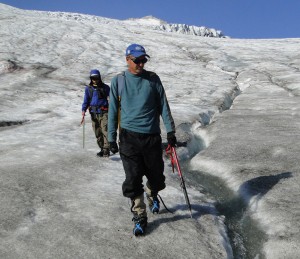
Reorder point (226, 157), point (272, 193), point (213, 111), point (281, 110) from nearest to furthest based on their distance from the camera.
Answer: point (272, 193) → point (226, 157) → point (281, 110) → point (213, 111)

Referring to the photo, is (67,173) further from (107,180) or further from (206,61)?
(206,61)

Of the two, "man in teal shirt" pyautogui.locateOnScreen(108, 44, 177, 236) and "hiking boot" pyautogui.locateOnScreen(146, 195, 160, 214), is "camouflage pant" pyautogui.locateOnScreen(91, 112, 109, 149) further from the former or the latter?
"man in teal shirt" pyautogui.locateOnScreen(108, 44, 177, 236)

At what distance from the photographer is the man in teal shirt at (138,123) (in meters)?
6.53

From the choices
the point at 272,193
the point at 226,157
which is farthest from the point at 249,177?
the point at 226,157

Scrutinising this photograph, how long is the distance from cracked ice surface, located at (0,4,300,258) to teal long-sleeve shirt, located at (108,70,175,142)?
195cm

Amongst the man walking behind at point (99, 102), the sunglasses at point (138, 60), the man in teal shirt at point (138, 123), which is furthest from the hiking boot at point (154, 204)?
the man walking behind at point (99, 102)

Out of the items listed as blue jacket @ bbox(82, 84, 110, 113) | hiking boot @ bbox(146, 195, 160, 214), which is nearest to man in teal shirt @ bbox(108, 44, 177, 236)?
hiking boot @ bbox(146, 195, 160, 214)

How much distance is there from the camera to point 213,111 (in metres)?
21.7

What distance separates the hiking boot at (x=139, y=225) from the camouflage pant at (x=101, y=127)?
5750mm

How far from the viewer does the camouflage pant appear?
483 inches

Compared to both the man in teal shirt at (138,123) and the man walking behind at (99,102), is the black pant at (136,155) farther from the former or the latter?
the man walking behind at (99,102)

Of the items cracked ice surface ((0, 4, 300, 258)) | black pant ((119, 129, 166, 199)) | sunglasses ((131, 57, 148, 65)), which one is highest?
sunglasses ((131, 57, 148, 65))

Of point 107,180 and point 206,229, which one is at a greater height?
point 206,229

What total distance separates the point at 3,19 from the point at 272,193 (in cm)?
5120
